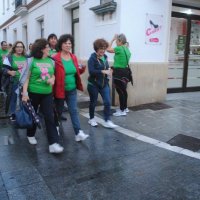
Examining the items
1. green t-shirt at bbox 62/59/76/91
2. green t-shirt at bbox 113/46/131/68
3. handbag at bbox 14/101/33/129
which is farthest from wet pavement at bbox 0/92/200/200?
green t-shirt at bbox 113/46/131/68

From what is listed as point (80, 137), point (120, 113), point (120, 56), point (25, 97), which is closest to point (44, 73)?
point (25, 97)

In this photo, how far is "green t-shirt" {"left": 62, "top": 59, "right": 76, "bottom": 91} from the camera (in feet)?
14.7

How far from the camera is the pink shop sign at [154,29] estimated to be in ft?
23.7

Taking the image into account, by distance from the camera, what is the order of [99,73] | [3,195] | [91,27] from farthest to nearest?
[91,27] → [99,73] → [3,195]

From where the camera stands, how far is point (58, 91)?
4477mm

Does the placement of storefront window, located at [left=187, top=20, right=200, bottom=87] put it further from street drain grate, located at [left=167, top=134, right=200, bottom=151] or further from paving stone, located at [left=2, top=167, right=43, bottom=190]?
paving stone, located at [left=2, top=167, right=43, bottom=190]

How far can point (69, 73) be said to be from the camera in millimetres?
4520

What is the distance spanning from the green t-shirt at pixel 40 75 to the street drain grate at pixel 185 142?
7.29 feet

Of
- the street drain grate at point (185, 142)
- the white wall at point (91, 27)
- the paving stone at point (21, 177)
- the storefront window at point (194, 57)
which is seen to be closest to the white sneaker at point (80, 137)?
the paving stone at point (21, 177)

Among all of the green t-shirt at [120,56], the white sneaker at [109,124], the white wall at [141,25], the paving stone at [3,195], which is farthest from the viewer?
the white wall at [141,25]

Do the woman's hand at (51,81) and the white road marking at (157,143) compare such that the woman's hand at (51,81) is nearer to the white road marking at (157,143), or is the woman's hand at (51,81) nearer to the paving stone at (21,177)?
the paving stone at (21,177)

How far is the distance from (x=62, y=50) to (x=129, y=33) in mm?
2976

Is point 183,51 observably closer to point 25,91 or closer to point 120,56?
point 120,56

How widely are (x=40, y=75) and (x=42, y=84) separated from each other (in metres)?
0.13
